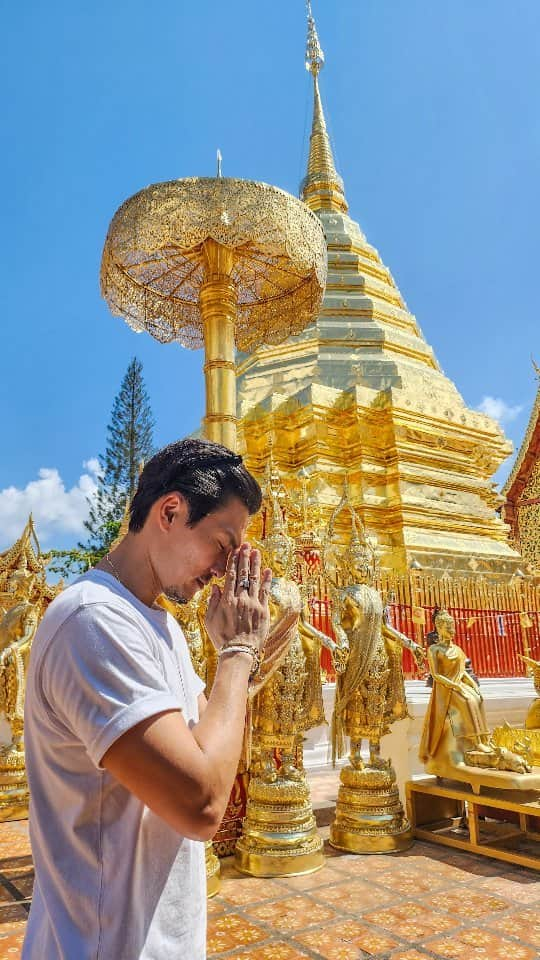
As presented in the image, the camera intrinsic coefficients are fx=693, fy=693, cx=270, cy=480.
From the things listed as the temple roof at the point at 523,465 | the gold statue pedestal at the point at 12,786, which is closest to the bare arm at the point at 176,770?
the gold statue pedestal at the point at 12,786

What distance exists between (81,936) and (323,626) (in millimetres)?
5950

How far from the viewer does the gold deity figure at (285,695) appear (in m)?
4.00

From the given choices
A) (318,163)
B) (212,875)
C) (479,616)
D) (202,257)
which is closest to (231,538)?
(212,875)

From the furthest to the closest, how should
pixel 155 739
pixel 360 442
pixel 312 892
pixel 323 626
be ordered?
pixel 360 442 → pixel 323 626 → pixel 312 892 → pixel 155 739

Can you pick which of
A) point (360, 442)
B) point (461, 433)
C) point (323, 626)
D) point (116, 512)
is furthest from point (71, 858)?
point (116, 512)

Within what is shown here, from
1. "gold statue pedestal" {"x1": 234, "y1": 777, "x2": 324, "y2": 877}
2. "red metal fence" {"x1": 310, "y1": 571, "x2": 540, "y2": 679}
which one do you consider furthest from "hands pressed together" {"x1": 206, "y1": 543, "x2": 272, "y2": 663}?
"red metal fence" {"x1": 310, "y1": 571, "x2": 540, "y2": 679}

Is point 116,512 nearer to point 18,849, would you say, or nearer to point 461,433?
point 461,433

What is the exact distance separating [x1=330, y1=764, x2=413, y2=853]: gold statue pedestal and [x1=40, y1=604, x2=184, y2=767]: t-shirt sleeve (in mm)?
3640

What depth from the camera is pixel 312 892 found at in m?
3.41

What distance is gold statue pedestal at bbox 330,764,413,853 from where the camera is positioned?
4.07m

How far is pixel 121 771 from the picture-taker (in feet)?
3.00

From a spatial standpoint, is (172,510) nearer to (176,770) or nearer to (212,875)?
(176,770)

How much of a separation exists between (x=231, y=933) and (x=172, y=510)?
2.57 metres

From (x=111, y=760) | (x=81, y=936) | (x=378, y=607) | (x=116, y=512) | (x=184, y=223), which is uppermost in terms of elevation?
(x=116, y=512)
